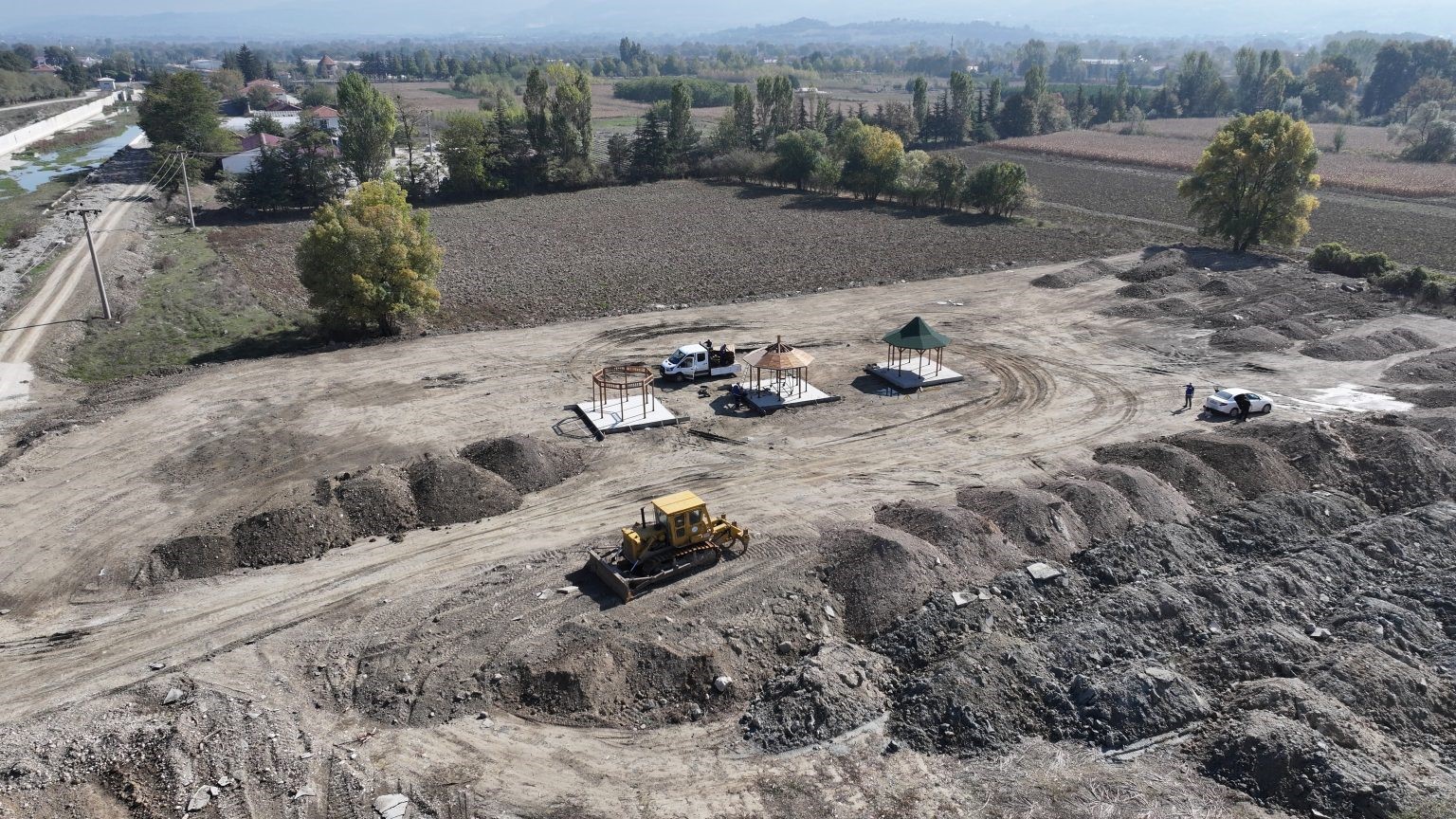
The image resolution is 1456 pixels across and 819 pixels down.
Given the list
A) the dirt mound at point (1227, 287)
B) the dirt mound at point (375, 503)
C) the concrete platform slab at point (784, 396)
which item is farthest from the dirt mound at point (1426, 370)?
the dirt mound at point (375, 503)

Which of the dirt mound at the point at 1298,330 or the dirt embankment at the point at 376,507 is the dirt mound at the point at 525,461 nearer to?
the dirt embankment at the point at 376,507

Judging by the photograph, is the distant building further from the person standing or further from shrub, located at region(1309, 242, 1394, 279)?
the person standing

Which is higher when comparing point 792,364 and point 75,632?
point 792,364

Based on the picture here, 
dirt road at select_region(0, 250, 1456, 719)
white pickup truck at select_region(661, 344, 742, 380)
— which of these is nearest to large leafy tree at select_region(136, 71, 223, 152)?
dirt road at select_region(0, 250, 1456, 719)

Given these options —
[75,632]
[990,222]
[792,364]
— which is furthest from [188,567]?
[990,222]

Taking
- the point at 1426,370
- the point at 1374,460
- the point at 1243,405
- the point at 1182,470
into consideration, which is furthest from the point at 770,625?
the point at 1426,370

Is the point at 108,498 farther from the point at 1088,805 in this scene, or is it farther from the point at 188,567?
the point at 1088,805
